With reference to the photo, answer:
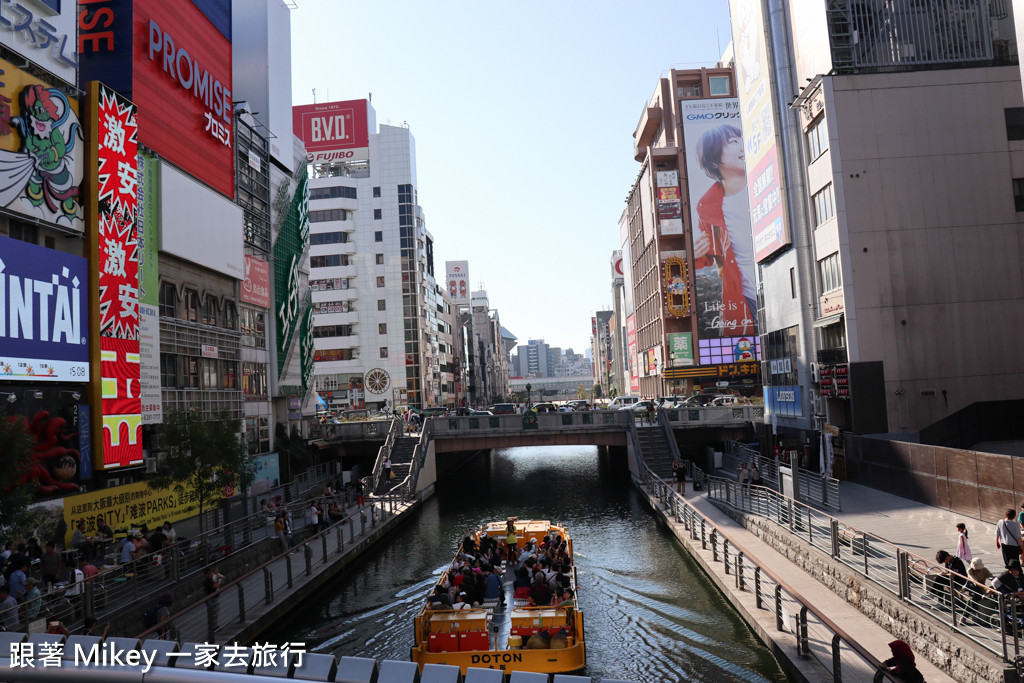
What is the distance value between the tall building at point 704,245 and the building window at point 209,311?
58.2m

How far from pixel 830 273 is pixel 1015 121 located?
10112 millimetres

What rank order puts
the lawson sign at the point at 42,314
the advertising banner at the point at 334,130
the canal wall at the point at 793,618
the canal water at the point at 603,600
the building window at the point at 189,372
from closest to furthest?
the canal wall at the point at 793,618, the canal water at the point at 603,600, the lawson sign at the point at 42,314, the building window at the point at 189,372, the advertising banner at the point at 334,130

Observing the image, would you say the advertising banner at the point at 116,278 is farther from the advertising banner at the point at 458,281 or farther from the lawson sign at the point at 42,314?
the advertising banner at the point at 458,281

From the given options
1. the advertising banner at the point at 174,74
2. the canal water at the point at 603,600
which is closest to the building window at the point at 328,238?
the advertising banner at the point at 174,74

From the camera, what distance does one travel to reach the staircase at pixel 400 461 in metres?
42.9

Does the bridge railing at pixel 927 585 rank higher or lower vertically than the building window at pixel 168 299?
lower

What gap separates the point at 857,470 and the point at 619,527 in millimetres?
10463

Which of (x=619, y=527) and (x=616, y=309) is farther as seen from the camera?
(x=616, y=309)

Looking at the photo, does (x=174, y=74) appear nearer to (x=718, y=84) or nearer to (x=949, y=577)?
(x=949, y=577)

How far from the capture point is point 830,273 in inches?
1436

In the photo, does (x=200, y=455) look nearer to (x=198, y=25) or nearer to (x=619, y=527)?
(x=619, y=527)

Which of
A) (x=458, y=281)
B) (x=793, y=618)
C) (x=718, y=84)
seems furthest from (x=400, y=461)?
(x=458, y=281)

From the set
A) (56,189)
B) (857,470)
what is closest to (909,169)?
(857,470)

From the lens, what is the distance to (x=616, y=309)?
17275 centimetres
